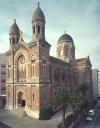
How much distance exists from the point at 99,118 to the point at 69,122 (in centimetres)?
1156

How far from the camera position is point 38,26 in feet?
165

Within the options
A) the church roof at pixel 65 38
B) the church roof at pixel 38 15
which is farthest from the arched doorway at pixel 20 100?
the church roof at pixel 65 38

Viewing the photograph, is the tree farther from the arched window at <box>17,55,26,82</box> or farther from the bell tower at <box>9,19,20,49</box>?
the bell tower at <box>9,19,20,49</box>

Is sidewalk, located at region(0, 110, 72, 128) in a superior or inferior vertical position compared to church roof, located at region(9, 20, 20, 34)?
inferior

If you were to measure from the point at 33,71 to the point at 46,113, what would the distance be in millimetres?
9672

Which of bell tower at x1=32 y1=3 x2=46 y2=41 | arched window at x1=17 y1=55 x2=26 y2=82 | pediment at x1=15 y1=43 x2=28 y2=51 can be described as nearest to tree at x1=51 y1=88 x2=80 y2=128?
arched window at x1=17 y1=55 x2=26 y2=82

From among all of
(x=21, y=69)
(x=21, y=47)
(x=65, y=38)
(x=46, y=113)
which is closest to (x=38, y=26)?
(x=21, y=47)

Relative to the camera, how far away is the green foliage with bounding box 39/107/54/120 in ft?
153

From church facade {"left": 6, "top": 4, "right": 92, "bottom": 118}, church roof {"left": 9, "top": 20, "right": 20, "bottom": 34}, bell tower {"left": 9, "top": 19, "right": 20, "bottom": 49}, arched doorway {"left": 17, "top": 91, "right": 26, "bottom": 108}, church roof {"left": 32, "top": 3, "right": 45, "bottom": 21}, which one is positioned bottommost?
arched doorway {"left": 17, "top": 91, "right": 26, "bottom": 108}

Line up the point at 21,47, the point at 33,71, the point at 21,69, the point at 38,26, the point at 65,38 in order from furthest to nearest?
1. the point at 65,38
2. the point at 21,69
3. the point at 21,47
4. the point at 38,26
5. the point at 33,71

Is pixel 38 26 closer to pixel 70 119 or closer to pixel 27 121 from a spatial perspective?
pixel 27 121

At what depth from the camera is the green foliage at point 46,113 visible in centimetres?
4676

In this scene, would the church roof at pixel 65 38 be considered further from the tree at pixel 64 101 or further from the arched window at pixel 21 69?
the tree at pixel 64 101

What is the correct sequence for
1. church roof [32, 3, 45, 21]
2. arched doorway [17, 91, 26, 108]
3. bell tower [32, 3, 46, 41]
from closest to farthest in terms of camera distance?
bell tower [32, 3, 46, 41] < church roof [32, 3, 45, 21] < arched doorway [17, 91, 26, 108]
